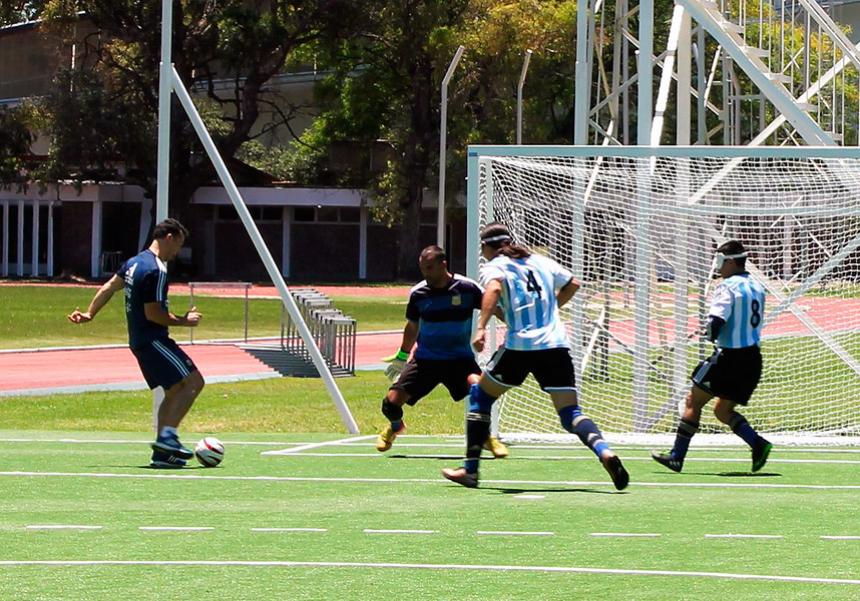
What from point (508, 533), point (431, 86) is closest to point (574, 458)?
point (508, 533)

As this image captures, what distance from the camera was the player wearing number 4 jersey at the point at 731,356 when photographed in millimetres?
11500

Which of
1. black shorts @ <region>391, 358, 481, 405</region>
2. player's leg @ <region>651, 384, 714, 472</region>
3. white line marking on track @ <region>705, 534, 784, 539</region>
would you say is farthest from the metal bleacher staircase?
white line marking on track @ <region>705, 534, 784, 539</region>

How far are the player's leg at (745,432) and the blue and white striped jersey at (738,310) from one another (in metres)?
A: 0.48

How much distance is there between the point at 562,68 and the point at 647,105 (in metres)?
40.1

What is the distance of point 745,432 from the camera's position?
1191 centimetres

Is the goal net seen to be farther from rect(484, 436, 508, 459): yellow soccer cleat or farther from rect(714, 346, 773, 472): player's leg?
rect(714, 346, 773, 472): player's leg

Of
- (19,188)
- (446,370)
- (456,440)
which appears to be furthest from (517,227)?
(19,188)

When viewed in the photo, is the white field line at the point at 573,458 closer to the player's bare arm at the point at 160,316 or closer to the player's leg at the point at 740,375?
the player's leg at the point at 740,375

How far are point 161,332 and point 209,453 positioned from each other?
3.16ft

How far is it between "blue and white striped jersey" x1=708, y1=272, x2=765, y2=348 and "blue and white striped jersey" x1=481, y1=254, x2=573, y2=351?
1.35m

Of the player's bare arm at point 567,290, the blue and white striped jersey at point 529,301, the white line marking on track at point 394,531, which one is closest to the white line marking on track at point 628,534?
the white line marking on track at point 394,531

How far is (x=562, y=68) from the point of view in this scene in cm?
5641

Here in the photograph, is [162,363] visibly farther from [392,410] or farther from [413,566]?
[413,566]

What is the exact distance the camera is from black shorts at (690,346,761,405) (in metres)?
11.7
